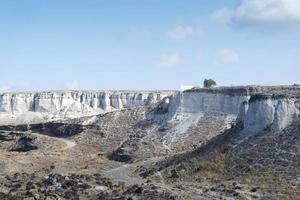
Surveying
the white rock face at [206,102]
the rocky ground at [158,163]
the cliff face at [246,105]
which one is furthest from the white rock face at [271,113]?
the white rock face at [206,102]

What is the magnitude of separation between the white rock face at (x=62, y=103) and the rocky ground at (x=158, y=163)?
44.0 meters

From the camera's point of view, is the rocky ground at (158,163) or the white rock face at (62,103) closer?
the rocky ground at (158,163)

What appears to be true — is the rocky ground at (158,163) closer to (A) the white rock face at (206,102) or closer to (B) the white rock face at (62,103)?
(A) the white rock face at (206,102)

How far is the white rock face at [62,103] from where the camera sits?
5556 inches

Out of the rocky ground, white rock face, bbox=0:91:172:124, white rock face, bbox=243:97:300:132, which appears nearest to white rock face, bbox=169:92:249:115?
the rocky ground

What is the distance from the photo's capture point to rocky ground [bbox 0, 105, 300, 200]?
4953 centimetres

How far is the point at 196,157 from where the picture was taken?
6128 centimetres

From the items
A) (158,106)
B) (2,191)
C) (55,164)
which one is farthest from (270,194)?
(158,106)

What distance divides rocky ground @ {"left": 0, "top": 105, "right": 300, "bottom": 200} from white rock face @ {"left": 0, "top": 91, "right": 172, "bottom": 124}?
44027 mm

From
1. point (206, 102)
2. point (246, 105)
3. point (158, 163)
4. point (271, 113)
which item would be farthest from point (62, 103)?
point (271, 113)

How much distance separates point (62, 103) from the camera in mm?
147000

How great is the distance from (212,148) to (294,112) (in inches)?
353

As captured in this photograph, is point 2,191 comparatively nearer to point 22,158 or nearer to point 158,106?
point 22,158

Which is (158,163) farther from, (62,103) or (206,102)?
(62,103)
